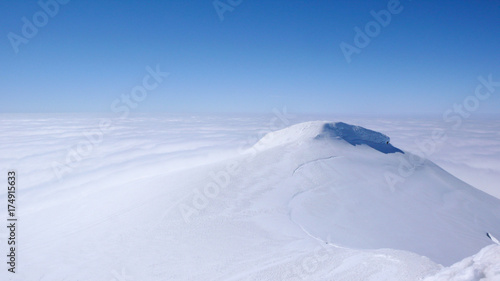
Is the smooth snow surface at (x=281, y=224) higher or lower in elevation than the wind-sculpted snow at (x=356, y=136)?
lower

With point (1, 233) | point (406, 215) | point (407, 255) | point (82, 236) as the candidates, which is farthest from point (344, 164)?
point (1, 233)

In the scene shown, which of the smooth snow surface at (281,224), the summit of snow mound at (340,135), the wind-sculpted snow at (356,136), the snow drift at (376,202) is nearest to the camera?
the smooth snow surface at (281,224)

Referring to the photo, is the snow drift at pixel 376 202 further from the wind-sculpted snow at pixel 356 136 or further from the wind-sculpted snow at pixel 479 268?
the wind-sculpted snow at pixel 479 268

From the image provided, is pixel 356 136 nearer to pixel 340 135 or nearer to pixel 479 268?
pixel 340 135

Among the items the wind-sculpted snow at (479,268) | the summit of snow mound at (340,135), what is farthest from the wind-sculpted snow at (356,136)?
the wind-sculpted snow at (479,268)

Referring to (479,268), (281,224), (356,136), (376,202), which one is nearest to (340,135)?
(356,136)

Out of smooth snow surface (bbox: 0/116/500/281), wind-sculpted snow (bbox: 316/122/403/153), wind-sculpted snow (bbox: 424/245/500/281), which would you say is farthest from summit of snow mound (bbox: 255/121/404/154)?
wind-sculpted snow (bbox: 424/245/500/281)

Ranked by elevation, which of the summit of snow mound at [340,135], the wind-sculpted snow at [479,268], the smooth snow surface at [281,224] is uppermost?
the summit of snow mound at [340,135]

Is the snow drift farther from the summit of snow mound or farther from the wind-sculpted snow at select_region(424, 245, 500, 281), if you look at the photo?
the wind-sculpted snow at select_region(424, 245, 500, 281)
